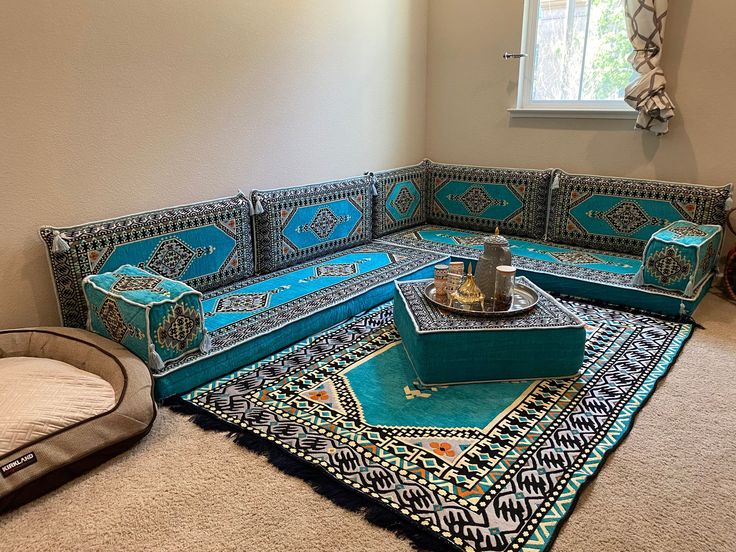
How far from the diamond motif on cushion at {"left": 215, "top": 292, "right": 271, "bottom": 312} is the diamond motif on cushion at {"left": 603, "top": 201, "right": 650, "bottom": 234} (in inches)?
105

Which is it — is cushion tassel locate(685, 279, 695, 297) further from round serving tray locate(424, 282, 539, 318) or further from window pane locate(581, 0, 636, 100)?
window pane locate(581, 0, 636, 100)

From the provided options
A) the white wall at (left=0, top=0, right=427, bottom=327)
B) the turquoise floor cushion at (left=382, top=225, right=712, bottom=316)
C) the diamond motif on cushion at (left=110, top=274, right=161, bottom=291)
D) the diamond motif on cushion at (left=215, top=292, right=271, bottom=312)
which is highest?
the white wall at (left=0, top=0, right=427, bottom=327)

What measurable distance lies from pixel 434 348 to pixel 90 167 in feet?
6.71

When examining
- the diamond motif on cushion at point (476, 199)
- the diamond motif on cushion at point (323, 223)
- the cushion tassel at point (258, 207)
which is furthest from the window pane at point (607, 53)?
the cushion tassel at point (258, 207)

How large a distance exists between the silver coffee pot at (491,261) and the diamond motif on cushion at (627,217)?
182 cm

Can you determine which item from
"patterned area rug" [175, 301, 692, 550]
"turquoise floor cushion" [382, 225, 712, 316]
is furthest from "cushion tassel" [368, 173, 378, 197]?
"patterned area rug" [175, 301, 692, 550]

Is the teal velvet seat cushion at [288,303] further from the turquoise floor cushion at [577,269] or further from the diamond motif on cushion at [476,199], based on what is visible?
the diamond motif on cushion at [476,199]

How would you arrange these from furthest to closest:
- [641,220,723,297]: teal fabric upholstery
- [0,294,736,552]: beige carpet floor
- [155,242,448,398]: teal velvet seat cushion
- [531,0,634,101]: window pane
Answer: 1. [531,0,634,101]: window pane
2. [641,220,723,297]: teal fabric upholstery
3. [155,242,448,398]: teal velvet seat cushion
4. [0,294,736,552]: beige carpet floor

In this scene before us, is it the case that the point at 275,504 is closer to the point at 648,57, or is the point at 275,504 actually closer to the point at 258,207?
the point at 258,207

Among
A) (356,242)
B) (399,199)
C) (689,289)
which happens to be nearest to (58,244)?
(356,242)

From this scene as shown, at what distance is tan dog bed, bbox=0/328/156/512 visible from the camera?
2.04m

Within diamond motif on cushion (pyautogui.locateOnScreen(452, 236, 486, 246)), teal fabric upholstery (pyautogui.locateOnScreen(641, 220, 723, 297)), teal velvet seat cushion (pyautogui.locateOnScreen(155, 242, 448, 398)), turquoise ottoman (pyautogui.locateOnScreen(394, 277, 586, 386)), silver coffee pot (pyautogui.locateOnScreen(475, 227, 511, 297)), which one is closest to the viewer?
turquoise ottoman (pyautogui.locateOnScreen(394, 277, 586, 386))

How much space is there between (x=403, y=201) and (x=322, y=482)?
129 inches

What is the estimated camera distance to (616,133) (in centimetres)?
445
